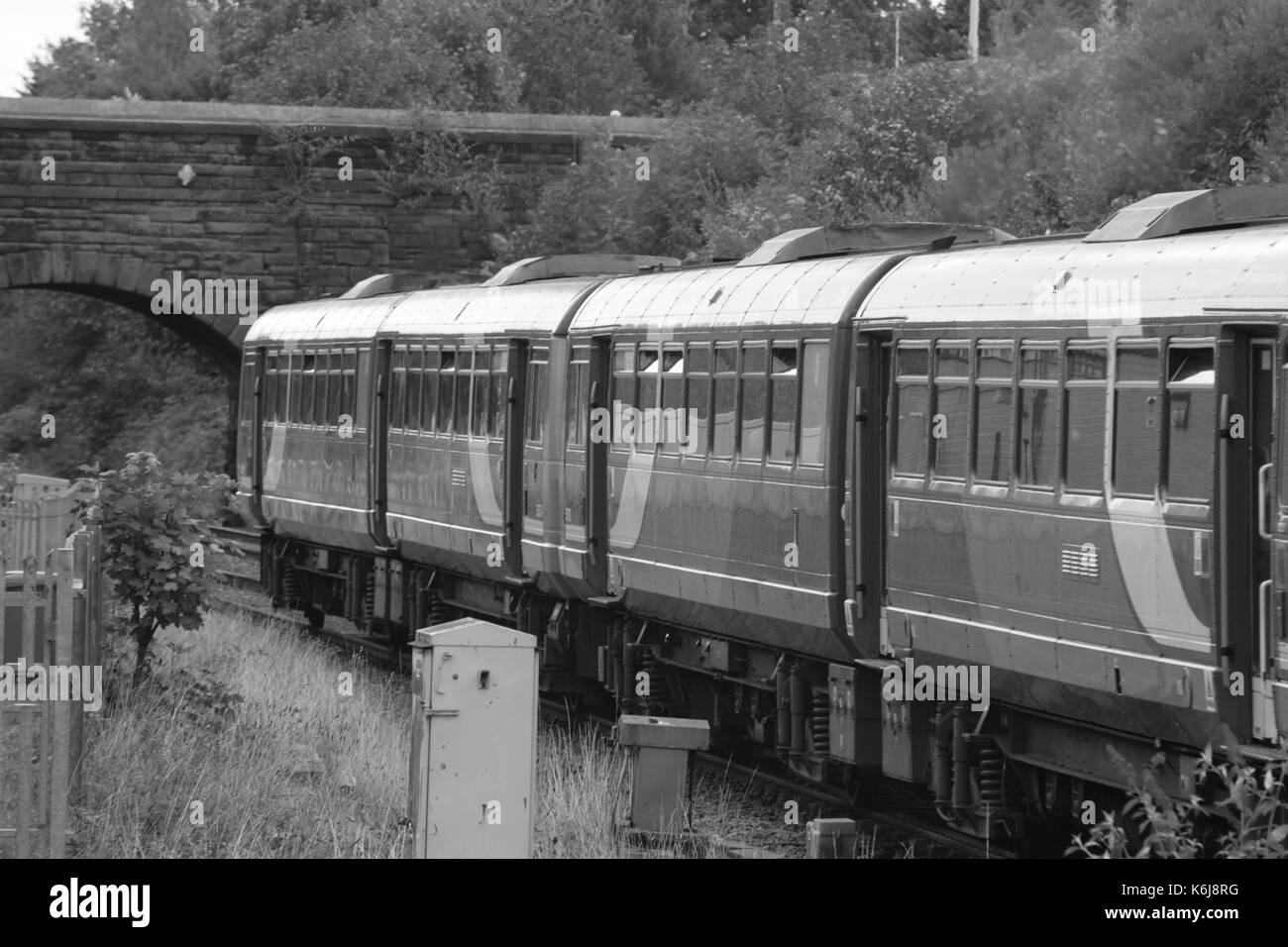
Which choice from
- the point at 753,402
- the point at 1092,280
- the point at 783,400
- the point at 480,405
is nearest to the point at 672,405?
the point at 753,402

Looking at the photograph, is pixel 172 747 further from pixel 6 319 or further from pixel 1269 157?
pixel 6 319

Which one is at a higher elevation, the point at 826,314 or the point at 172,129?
the point at 172,129

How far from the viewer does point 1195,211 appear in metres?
9.55

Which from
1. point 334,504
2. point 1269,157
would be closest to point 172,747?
point 334,504

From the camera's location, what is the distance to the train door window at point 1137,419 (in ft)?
28.3

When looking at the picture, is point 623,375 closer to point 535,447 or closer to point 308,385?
point 535,447

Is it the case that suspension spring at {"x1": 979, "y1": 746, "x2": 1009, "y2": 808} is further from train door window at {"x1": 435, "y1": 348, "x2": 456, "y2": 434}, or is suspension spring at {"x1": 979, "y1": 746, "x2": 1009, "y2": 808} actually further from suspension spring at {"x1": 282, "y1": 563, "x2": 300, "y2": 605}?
suspension spring at {"x1": 282, "y1": 563, "x2": 300, "y2": 605}

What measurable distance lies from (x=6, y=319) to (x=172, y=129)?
792 inches

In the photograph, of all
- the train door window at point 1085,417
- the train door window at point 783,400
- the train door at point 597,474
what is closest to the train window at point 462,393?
the train door at point 597,474

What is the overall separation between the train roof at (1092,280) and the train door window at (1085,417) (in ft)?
0.62

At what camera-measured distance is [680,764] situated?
10805mm

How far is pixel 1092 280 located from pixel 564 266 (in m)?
9.84

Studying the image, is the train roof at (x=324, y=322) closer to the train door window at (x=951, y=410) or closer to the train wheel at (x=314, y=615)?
the train wheel at (x=314, y=615)

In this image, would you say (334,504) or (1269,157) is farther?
(334,504)
